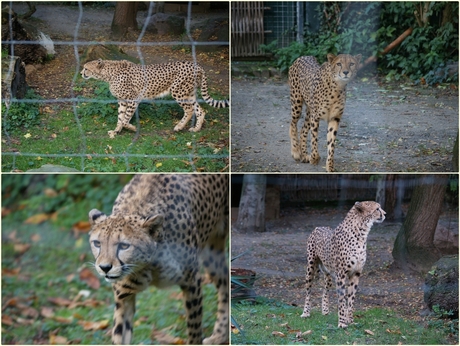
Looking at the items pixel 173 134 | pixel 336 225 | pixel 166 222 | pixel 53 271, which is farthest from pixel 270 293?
pixel 53 271

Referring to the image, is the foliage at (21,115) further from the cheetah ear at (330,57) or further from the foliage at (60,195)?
the cheetah ear at (330,57)

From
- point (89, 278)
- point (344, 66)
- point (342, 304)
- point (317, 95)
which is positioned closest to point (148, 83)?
point (317, 95)

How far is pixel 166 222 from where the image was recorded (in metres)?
3.05

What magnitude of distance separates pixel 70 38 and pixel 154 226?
104 cm

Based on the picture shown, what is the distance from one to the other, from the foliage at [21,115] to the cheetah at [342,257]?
1.49m

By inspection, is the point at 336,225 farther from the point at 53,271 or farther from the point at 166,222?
the point at 53,271

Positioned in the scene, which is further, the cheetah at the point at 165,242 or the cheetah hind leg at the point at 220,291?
the cheetah hind leg at the point at 220,291

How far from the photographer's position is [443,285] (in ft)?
11.2

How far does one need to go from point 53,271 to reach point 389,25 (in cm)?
215

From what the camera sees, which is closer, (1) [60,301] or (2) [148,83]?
(2) [148,83]

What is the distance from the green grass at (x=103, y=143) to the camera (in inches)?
128

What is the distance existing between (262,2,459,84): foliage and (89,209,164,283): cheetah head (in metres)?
1.10

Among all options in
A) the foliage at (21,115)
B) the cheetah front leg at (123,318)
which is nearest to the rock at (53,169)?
the foliage at (21,115)

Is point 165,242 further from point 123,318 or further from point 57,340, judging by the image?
point 57,340
